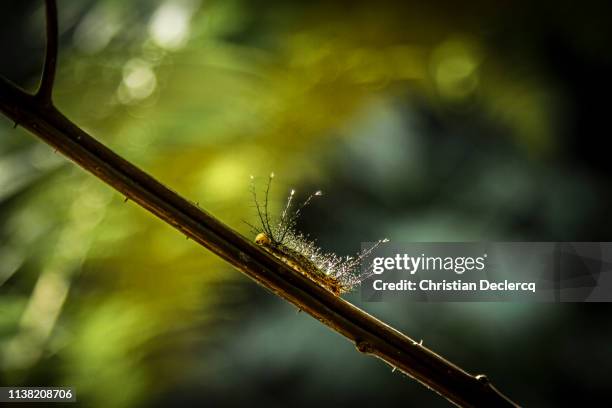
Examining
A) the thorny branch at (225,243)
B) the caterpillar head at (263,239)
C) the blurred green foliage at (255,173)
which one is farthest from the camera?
the blurred green foliage at (255,173)

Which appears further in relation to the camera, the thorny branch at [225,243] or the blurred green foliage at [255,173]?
the blurred green foliage at [255,173]

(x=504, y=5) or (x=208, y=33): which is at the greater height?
(x=504, y=5)

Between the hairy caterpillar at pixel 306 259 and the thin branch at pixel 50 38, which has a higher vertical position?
the hairy caterpillar at pixel 306 259

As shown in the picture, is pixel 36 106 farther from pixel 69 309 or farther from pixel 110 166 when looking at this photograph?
pixel 69 309

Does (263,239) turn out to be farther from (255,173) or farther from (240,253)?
(255,173)

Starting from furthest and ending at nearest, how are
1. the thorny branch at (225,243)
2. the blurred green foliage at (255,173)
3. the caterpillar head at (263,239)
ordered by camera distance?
1. the blurred green foliage at (255,173)
2. the caterpillar head at (263,239)
3. the thorny branch at (225,243)

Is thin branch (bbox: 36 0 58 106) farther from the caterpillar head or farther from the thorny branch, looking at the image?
the caterpillar head

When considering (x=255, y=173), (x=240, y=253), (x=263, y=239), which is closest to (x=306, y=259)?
(x=263, y=239)

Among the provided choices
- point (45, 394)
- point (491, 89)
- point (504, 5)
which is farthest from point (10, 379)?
point (504, 5)

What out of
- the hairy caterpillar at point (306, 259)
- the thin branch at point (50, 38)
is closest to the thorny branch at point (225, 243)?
the thin branch at point (50, 38)

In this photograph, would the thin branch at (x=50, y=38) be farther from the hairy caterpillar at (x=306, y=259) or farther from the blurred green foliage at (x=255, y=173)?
the blurred green foliage at (x=255, y=173)
